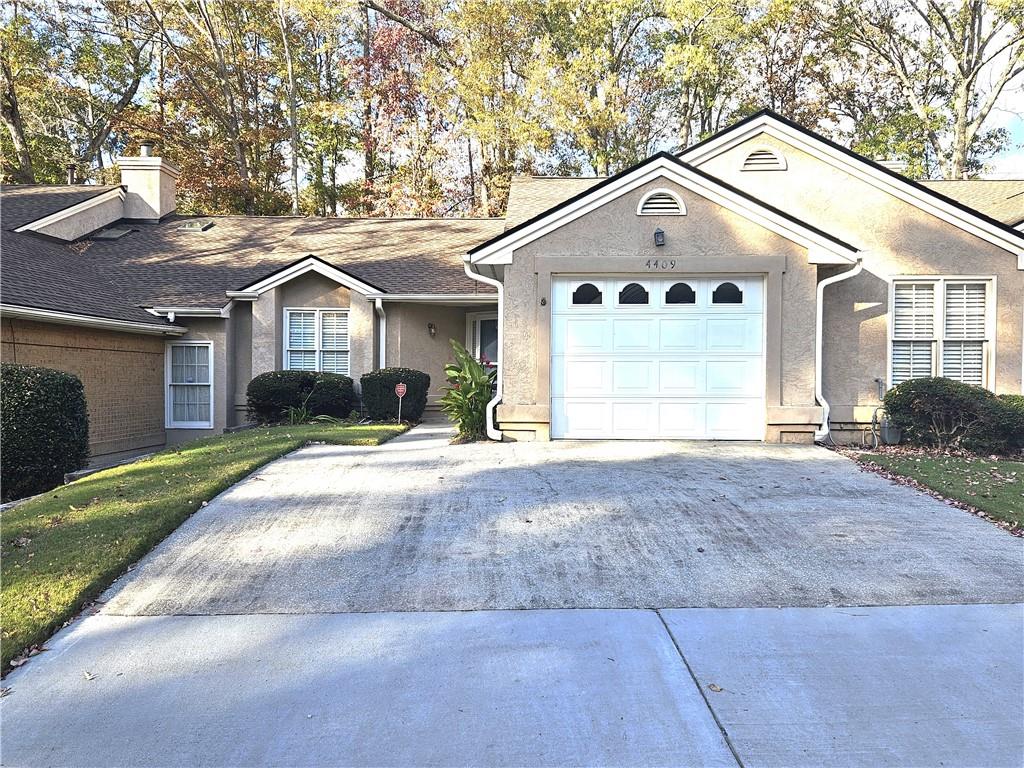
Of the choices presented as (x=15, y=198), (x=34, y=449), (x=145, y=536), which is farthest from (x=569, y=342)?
(x=15, y=198)

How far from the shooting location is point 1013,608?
5043mm

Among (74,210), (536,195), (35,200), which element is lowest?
(536,195)

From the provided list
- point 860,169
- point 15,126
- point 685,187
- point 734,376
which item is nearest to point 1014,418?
point 734,376

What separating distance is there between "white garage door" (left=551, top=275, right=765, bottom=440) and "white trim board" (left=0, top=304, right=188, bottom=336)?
8344 millimetres

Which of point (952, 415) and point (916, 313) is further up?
point (916, 313)

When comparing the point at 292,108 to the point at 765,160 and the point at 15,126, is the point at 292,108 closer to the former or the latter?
the point at 15,126

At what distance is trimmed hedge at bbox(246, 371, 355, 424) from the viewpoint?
1470cm

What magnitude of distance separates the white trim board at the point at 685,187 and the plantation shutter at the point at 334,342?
5.68m

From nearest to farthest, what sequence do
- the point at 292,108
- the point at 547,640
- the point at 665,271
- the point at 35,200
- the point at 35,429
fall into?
the point at 547,640, the point at 35,429, the point at 665,271, the point at 35,200, the point at 292,108

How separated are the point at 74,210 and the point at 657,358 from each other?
16.5 meters

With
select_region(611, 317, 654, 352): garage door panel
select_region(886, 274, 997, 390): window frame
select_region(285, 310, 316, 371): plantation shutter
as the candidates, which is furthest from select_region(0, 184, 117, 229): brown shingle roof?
select_region(886, 274, 997, 390): window frame

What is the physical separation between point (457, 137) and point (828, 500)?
25.4 metres

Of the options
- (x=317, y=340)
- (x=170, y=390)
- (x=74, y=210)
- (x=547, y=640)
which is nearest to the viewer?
(x=547, y=640)

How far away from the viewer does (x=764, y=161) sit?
12953 mm
